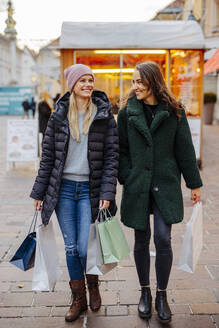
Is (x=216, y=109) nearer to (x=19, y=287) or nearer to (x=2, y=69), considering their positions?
(x=19, y=287)

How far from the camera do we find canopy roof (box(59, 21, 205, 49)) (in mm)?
9602

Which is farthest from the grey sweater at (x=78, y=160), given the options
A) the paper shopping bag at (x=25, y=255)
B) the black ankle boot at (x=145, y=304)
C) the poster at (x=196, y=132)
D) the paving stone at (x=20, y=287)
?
the poster at (x=196, y=132)

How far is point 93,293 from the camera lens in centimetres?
338

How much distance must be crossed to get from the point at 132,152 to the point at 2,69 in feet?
227

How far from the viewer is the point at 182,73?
10383mm

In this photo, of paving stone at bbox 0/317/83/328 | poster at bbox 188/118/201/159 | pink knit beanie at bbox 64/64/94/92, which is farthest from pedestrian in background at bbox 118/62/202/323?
poster at bbox 188/118/201/159

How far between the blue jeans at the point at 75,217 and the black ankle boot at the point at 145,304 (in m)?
0.52

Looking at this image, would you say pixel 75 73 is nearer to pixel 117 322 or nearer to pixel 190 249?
pixel 190 249

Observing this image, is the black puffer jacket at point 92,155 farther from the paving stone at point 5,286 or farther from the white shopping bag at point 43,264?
the paving stone at point 5,286

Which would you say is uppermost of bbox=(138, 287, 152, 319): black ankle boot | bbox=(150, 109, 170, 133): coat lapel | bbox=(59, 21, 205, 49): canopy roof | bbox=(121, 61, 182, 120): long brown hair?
Answer: bbox=(59, 21, 205, 49): canopy roof

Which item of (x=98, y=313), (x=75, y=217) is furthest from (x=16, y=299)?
(x=75, y=217)

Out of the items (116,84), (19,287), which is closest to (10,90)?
(116,84)

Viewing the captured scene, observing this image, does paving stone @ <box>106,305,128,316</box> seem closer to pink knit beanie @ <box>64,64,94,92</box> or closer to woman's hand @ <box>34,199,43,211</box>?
woman's hand @ <box>34,199,43,211</box>

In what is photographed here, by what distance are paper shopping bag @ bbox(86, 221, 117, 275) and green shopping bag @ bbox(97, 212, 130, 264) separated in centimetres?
4
